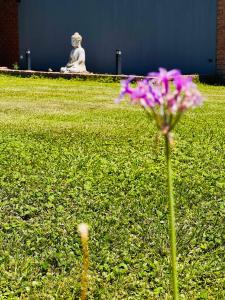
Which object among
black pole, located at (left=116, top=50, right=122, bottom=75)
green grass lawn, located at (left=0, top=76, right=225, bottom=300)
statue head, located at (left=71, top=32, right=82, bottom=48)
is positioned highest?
statue head, located at (left=71, top=32, right=82, bottom=48)

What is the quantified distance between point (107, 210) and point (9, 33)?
19.9m

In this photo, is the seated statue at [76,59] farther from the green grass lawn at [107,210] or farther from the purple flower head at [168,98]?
the purple flower head at [168,98]

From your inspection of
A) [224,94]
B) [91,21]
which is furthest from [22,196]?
[91,21]

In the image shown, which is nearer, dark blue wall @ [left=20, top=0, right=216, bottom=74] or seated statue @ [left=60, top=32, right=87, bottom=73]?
dark blue wall @ [left=20, top=0, right=216, bottom=74]

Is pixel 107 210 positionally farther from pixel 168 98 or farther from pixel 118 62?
pixel 118 62

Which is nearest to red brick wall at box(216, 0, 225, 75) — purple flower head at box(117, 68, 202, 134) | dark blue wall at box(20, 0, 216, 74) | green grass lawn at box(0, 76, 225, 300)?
dark blue wall at box(20, 0, 216, 74)

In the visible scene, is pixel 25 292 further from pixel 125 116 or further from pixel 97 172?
pixel 125 116

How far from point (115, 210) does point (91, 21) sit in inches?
687

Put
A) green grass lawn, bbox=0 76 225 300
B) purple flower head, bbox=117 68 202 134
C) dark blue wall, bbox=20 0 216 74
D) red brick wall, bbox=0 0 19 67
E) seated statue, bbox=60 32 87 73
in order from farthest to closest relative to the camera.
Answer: red brick wall, bbox=0 0 19 67 < seated statue, bbox=60 32 87 73 < dark blue wall, bbox=20 0 216 74 < green grass lawn, bbox=0 76 225 300 < purple flower head, bbox=117 68 202 134

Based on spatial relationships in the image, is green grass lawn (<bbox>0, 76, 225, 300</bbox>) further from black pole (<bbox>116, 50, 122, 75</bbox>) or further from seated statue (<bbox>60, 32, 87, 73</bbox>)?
seated statue (<bbox>60, 32, 87, 73</bbox>)

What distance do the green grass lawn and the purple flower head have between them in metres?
1.89

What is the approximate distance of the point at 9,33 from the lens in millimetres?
23953

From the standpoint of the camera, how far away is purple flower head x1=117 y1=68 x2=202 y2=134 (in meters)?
1.49

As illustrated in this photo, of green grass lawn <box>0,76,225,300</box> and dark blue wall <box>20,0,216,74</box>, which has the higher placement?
dark blue wall <box>20,0,216,74</box>
